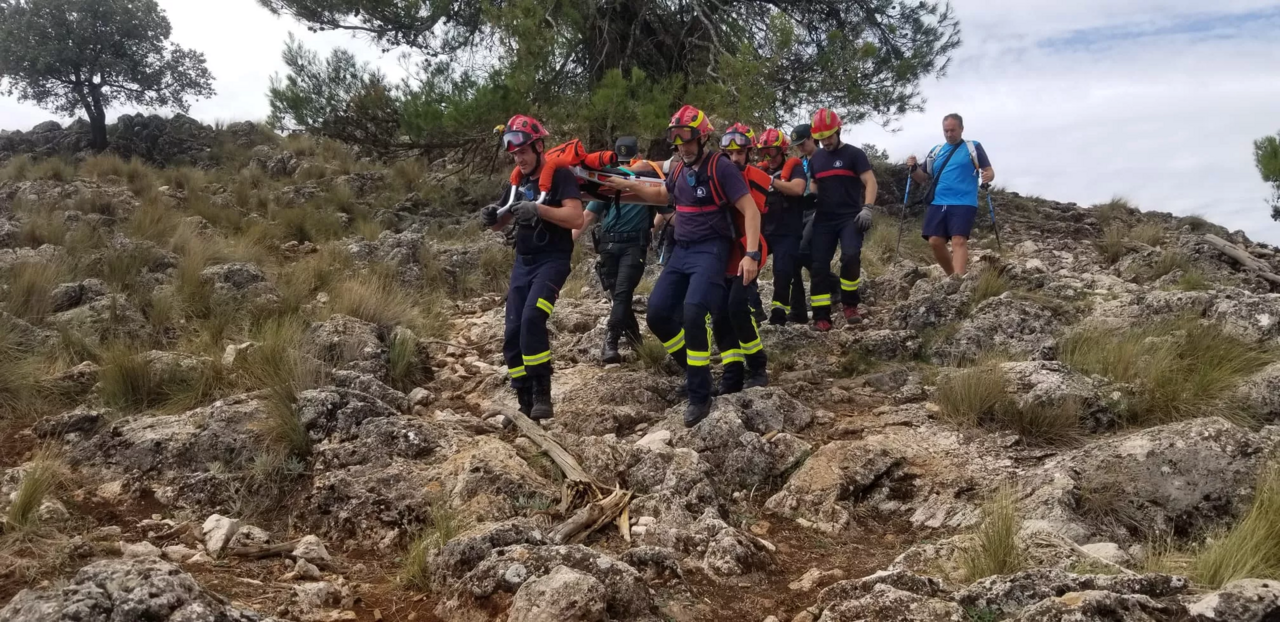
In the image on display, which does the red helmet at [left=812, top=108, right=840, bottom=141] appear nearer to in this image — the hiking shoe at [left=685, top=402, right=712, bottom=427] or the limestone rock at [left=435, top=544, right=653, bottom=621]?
the hiking shoe at [left=685, top=402, right=712, bottom=427]

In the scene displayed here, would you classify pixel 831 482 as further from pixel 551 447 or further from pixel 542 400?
pixel 542 400

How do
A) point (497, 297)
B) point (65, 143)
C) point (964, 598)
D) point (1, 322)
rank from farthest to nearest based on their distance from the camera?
point (65, 143) → point (497, 297) → point (1, 322) → point (964, 598)

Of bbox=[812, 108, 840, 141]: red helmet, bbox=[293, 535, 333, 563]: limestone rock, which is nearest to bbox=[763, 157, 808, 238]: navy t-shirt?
bbox=[812, 108, 840, 141]: red helmet

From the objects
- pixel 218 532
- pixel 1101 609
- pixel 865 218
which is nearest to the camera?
pixel 1101 609

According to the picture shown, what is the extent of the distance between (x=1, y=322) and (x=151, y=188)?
8.34m

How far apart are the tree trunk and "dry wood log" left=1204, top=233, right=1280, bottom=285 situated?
794 inches

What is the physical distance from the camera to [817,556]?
11.5 ft

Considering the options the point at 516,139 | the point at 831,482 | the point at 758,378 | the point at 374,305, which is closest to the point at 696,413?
the point at 758,378

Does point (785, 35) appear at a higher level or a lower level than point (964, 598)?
higher

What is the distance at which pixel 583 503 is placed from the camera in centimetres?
390

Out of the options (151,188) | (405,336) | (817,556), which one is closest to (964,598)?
(817,556)

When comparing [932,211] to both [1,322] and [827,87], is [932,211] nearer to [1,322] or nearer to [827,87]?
[827,87]

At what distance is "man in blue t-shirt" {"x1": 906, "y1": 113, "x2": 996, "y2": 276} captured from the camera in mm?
7129

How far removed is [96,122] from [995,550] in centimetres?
2103
